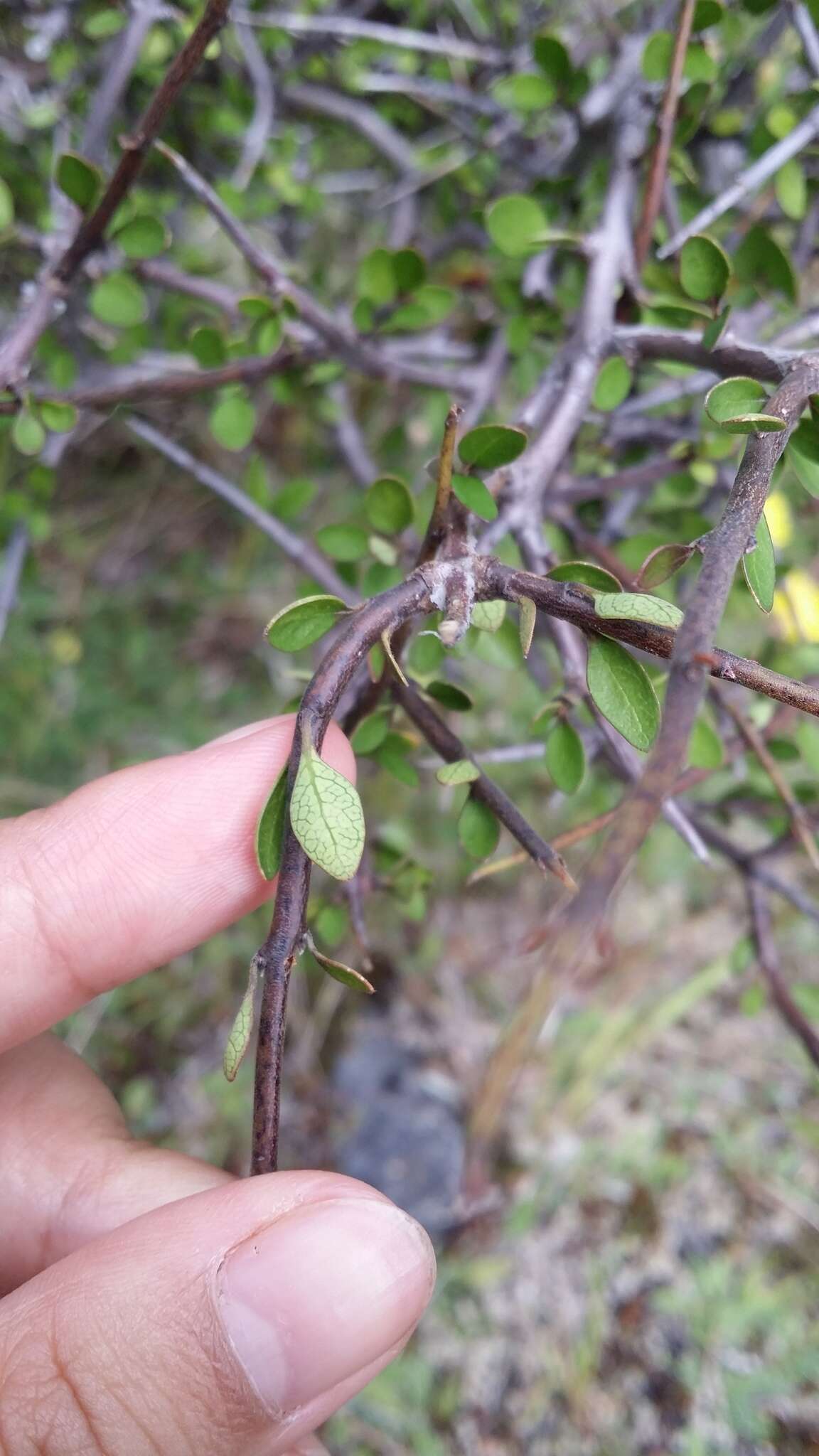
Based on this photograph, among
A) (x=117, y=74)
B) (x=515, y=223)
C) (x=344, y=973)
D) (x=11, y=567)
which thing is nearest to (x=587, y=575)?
(x=344, y=973)

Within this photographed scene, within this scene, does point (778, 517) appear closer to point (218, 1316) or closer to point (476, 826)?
point (476, 826)

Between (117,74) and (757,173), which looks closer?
(757,173)

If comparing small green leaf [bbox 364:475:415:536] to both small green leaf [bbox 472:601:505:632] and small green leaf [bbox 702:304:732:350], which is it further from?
small green leaf [bbox 702:304:732:350]

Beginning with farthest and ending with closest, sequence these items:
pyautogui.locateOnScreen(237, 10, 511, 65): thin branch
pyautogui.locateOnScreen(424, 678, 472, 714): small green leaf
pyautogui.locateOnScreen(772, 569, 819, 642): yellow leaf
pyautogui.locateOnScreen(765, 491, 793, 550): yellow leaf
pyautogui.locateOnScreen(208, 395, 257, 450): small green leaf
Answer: pyautogui.locateOnScreen(772, 569, 819, 642): yellow leaf
pyautogui.locateOnScreen(765, 491, 793, 550): yellow leaf
pyautogui.locateOnScreen(237, 10, 511, 65): thin branch
pyautogui.locateOnScreen(208, 395, 257, 450): small green leaf
pyautogui.locateOnScreen(424, 678, 472, 714): small green leaf

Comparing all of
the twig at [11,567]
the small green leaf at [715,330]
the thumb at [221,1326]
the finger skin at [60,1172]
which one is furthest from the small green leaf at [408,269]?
the finger skin at [60,1172]

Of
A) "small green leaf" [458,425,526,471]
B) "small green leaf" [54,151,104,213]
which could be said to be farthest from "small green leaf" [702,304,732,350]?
"small green leaf" [54,151,104,213]

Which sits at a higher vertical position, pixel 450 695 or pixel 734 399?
pixel 734 399
